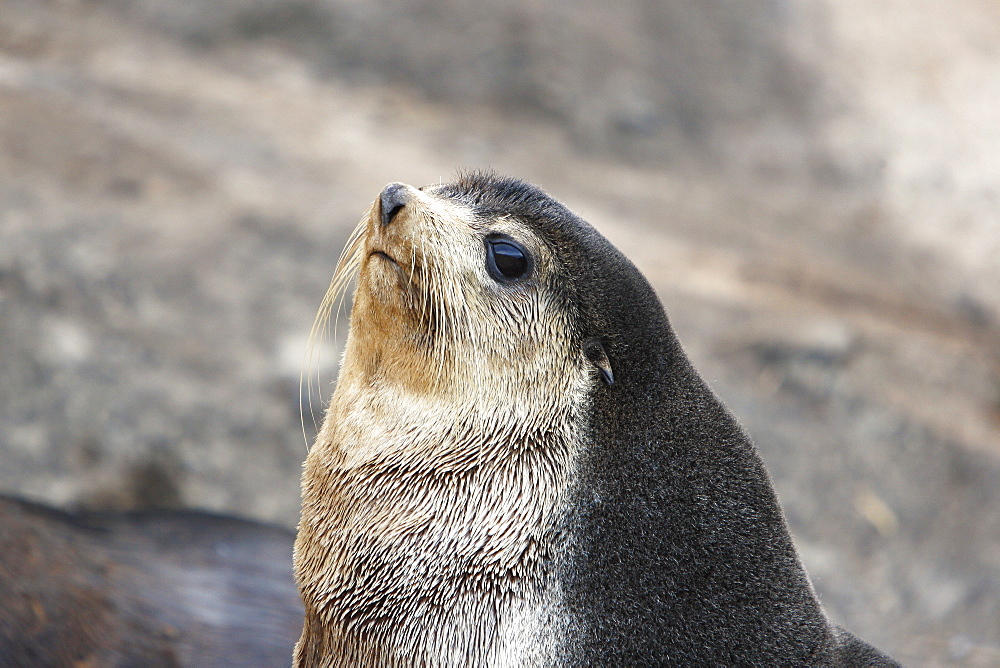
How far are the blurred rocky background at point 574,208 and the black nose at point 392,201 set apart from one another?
2915 mm

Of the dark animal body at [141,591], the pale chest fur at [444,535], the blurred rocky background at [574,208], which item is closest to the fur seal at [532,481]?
the pale chest fur at [444,535]

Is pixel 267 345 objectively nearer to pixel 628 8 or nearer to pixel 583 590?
pixel 583 590

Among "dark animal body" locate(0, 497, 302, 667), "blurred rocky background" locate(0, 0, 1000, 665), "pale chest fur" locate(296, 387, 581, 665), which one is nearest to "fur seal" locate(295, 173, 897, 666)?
"pale chest fur" locate(296, 387, 581, 665)

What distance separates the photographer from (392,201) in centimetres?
282

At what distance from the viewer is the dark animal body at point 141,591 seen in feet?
9.84

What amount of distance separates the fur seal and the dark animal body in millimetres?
625

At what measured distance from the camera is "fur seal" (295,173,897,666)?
8.48 feet

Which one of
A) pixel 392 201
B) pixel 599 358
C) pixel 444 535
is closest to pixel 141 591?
pixel 444 535

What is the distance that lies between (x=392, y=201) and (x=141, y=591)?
66.6 inches

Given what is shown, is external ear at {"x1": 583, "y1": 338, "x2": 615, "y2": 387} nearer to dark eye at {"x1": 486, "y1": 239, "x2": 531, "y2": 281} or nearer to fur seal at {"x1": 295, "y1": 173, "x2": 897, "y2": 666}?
fur seal at {"x1": 295, "y1": 173, "x2": 897, "y2": 666}

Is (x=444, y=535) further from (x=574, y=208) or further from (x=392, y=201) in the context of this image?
(x=574, y=208)

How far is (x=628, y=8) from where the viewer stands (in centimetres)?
966

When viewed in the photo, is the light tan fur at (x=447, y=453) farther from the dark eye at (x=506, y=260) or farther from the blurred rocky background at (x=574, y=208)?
the blurred rocky background at (x=574, y=208)

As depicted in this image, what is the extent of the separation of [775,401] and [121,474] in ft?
13.6
